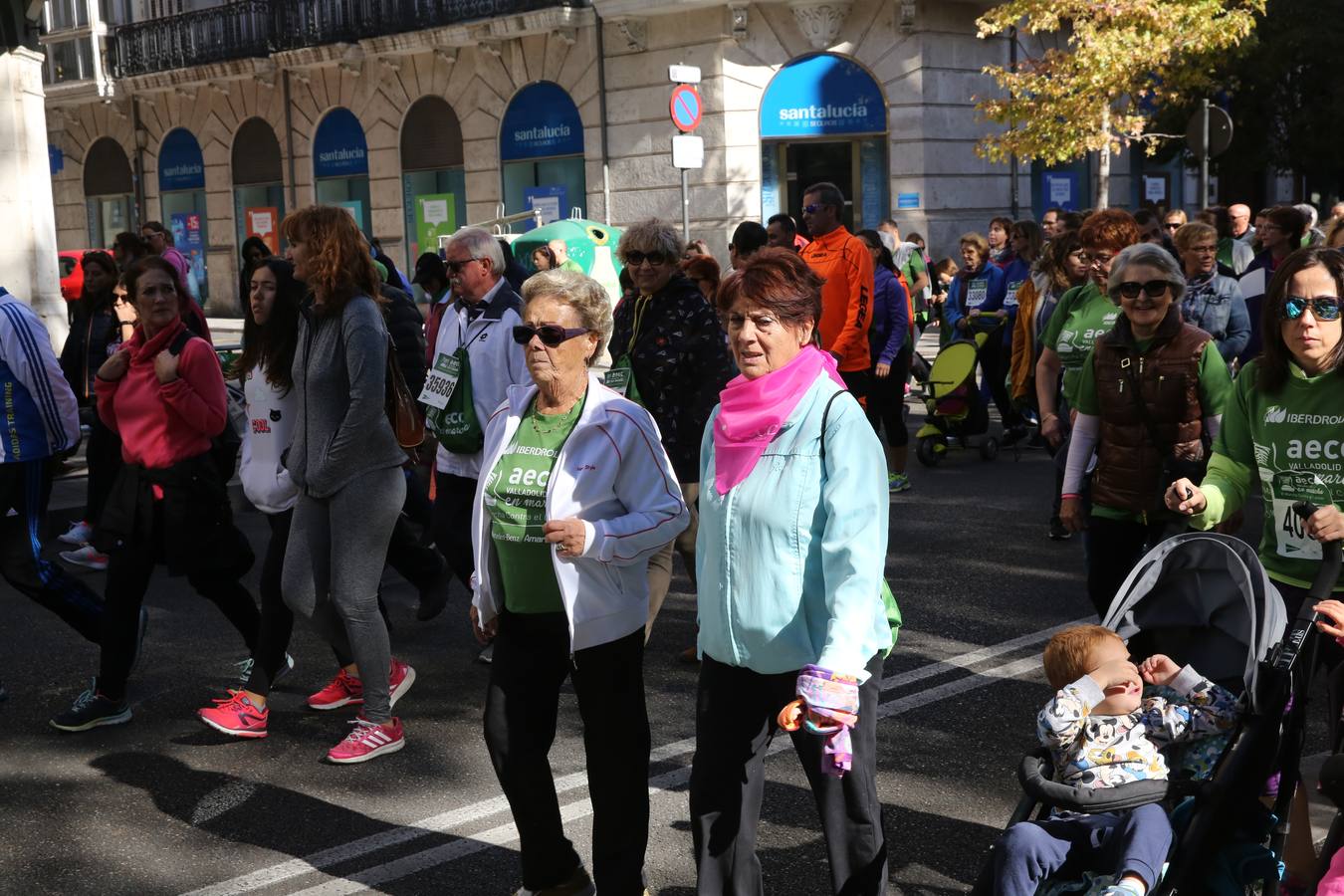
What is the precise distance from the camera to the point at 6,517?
6.40m

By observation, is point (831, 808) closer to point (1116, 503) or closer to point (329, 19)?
point (1116, 503)

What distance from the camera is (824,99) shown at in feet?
80.8

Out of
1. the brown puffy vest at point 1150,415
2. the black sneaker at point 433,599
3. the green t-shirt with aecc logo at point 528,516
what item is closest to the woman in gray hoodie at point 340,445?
the green t-shirt with aecc logo at point 528,516

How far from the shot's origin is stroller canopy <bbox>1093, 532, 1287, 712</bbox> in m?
3.81

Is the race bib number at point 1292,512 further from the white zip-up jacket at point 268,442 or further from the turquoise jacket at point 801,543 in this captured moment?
the white zip-up jacket at point 268,442

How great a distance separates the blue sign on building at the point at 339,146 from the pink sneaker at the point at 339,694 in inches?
992

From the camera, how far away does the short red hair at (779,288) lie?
3.62 meters

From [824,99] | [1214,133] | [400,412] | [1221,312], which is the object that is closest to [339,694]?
[400,412]

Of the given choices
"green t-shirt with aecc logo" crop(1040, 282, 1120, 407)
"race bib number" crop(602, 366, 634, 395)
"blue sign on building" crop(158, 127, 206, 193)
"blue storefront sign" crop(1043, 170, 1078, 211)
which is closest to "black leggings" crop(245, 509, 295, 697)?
"race bib number" crop(602, 366, 634, 395)

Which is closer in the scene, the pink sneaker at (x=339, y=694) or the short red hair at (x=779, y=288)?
the short red hair at (x=779, y=288)

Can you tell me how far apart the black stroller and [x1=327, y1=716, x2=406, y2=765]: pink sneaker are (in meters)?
2.71

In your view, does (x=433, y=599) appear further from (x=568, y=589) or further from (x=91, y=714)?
(x=568, y=589)

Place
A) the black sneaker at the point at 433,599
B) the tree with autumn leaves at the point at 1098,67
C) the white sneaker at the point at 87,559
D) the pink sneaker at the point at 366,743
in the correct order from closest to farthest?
1. the pink sneaker at the point at 366,743
2. the black sneaker at the point at 433,599
3. the white sneaker at the point at 87,559
4. the tree with autumn leaves at the point at 1098,67

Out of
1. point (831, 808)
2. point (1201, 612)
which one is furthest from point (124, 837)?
point (1201, 612)
